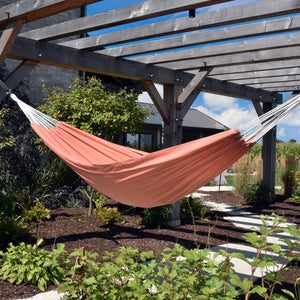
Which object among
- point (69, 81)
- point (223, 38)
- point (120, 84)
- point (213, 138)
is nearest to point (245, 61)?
point (223, 38)

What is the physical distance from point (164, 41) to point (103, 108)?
4.88 ft

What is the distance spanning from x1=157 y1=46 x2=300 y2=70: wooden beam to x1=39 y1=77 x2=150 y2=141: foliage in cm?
84

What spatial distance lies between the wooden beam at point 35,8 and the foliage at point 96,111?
2101 mm

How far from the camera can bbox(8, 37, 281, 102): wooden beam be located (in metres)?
3.62

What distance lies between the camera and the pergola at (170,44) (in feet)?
9.41

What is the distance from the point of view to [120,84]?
10836mm

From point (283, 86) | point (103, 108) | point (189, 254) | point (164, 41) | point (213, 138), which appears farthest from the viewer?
point (283, 86)

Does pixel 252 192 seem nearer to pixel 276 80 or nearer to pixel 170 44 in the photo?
pixel 276 80

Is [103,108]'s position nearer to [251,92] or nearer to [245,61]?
[245,61]

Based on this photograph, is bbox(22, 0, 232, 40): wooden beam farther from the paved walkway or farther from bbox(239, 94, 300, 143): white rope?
the paved walkway

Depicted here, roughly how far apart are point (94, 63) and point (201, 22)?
4.78ft

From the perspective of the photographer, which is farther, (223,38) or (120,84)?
(120,84)

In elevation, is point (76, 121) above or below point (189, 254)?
above

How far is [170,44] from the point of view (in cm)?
398
